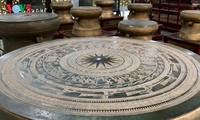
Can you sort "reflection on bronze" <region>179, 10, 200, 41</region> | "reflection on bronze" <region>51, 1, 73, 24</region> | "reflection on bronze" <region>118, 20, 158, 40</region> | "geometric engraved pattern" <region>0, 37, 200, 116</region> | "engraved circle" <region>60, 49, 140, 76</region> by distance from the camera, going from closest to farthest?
"geometric engraved pattern" <region>0, 37, 200, 116</region>
"engraved circle" <region>60, 49, 140, 76</region>
"reflection on bronze" <region>118, 20, 158, 40</region>
"reflection on bronze" <region>179, 10, 200, 41</region>
"reflection on bronze" <region>51, 1, 73, 24</region>

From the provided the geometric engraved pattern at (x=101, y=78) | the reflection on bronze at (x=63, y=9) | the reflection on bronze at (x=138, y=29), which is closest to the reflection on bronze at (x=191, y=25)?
the reflection on bronze at (x=138, y=29)

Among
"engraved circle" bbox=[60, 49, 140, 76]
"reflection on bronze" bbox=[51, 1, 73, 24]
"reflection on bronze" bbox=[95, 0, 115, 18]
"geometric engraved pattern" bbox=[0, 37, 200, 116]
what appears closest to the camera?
"geometric engraved pattern" bbox=[0, 37, 200, 116]

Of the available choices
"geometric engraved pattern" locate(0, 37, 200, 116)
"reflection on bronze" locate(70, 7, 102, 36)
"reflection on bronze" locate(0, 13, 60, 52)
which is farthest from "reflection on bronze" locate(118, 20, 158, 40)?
"reflection on bronze" locate(0, 13, 60, 52)

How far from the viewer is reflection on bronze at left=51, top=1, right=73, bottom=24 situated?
3676 mm

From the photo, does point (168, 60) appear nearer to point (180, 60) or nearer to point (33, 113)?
point (180, 60)

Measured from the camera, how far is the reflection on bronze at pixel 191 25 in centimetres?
277

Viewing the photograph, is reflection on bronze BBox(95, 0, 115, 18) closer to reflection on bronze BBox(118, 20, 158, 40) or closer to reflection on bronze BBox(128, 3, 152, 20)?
reflection on bronze BBox(128, 3, 152, 20)

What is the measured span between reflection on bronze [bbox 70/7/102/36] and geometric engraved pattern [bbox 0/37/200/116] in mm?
1143

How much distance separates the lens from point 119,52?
1.64 m

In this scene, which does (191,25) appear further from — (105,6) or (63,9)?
(63,9)

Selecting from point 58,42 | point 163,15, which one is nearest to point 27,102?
point 58,42

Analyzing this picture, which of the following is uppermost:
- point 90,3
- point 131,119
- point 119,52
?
point 90,3

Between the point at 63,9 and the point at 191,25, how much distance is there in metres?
2.05

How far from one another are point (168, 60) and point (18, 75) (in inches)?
37.3
